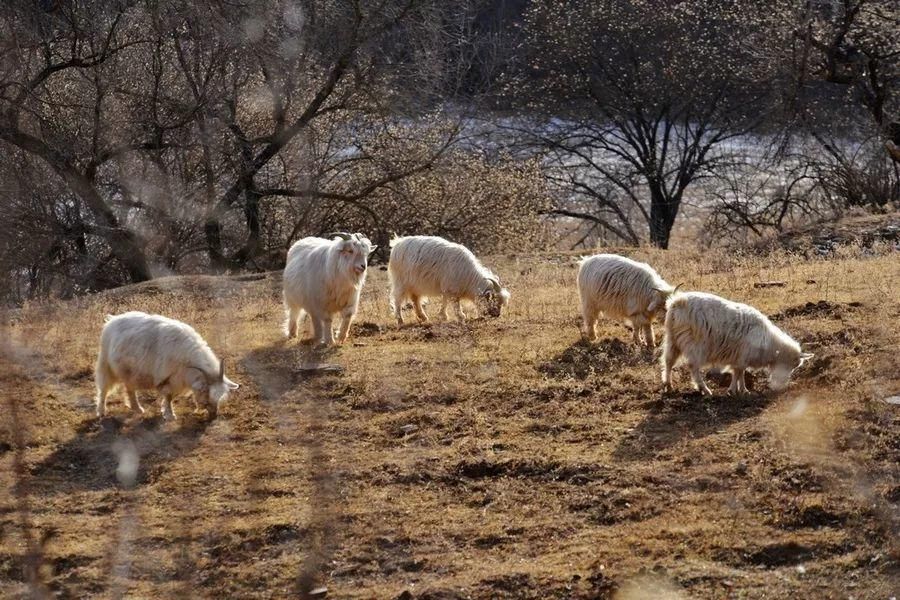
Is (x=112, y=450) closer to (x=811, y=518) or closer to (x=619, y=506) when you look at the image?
(x=619, y=506)

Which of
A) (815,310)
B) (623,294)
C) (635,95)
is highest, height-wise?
(635,95)

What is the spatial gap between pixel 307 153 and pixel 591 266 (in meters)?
13.9

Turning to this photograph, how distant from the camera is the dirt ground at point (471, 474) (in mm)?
7660

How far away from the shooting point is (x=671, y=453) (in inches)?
360

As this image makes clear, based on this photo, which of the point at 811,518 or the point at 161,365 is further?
the point at 161,365

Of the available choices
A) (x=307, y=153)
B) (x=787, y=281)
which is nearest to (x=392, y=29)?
(x=307, y=153)

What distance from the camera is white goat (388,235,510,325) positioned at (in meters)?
13.9

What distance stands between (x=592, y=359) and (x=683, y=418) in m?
1.86

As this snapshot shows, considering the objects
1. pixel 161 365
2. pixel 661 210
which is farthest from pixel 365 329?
pixel 661 210

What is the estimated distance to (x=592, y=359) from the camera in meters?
11.6

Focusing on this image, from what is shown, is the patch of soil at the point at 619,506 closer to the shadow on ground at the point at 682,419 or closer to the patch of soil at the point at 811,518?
the shadow on ground at the point at 682,419

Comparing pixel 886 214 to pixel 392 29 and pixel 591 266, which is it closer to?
pixel 591 266

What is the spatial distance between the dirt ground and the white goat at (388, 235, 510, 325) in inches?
36.0

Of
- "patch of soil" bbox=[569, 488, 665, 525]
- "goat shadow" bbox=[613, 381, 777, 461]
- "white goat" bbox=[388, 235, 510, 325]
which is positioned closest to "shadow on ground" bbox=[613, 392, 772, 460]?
"goat shadow" bbox=[613, 381, 777, 461]
